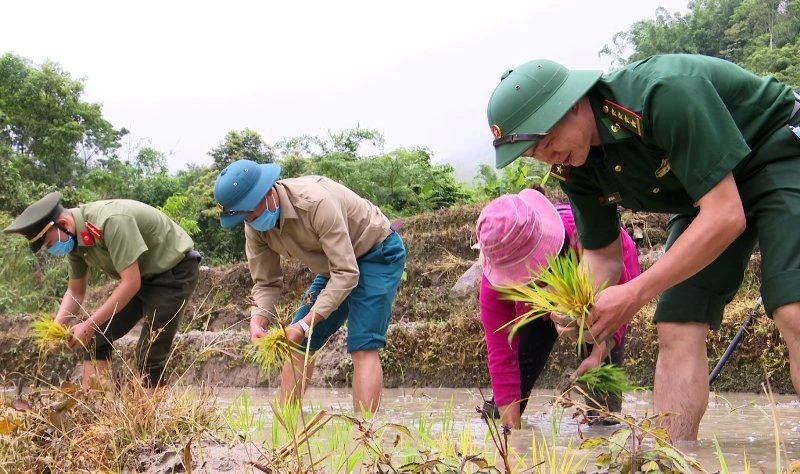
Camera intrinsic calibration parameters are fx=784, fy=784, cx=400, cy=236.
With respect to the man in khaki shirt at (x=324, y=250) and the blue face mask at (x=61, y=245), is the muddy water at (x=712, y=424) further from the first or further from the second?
the blue face mask at (x=61, y=245)

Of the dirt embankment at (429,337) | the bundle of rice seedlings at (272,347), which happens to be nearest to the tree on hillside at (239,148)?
the dirt embankment at (429,337)

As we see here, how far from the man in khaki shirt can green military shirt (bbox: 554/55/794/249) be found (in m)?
1.38

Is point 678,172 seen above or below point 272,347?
above

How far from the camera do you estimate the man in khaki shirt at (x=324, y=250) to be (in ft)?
12.6

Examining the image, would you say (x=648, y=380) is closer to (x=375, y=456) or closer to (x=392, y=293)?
(x=392, y=293)

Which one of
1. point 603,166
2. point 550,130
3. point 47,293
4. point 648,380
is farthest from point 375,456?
point 47,293

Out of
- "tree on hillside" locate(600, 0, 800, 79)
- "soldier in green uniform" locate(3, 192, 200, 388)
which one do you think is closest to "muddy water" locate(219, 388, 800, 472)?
"soldier in green uniform" locate(3, 192, 200, 388)

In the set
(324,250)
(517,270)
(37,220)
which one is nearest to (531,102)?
(517,270)

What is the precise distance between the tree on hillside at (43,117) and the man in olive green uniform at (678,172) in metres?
23.2

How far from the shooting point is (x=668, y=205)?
8.48 feet

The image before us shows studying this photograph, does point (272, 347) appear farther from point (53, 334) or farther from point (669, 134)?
point (669, 134)

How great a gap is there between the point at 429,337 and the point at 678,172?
5637 millimetres

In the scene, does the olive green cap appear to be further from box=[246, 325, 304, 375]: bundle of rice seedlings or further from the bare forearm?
box=[246, 325, 304, 375]: bundle of rice seedlings

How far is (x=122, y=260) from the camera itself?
15.4 ft
